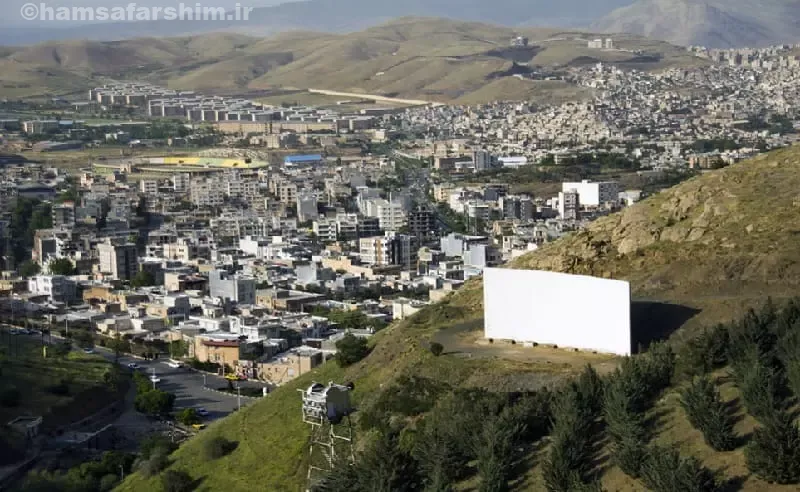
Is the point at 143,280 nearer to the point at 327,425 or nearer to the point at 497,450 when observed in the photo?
the point at 327,425

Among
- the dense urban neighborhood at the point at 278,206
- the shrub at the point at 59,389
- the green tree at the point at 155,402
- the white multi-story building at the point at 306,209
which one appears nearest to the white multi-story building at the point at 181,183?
the dense urban neighborhood at the point at 278,206

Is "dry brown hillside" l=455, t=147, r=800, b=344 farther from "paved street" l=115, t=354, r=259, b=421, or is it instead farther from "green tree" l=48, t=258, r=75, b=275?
"green tree" l=48, t=258, r=75, b=275

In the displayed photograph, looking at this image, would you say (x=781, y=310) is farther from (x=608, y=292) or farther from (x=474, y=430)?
(x=474, y=430)

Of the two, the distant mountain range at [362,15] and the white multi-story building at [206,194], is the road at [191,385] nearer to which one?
the white multi-story building at [206,194]

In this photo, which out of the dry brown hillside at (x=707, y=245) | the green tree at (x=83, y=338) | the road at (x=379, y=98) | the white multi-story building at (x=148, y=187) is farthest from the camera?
the road at (x=379, y=98)

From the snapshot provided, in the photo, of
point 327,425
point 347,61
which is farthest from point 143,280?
point 347,61

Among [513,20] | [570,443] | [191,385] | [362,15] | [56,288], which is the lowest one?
[191,385]

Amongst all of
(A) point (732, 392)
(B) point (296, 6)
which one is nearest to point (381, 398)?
(A) point (732, 392)
